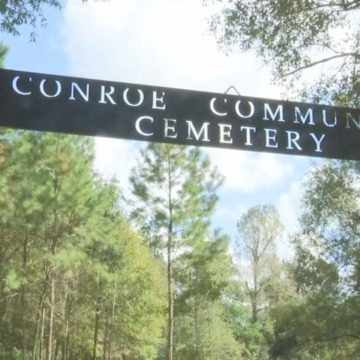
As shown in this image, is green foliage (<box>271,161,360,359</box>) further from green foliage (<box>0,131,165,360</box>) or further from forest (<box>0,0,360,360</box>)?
green foliage (<box>0,131,165,360</box>)

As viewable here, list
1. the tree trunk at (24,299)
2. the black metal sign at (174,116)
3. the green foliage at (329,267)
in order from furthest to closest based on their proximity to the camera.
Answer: the tree trunk at (24,299) → the green foliage at (329,267) → the black metal sign at (174,116)

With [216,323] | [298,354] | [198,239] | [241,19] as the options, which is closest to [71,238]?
[198,239]

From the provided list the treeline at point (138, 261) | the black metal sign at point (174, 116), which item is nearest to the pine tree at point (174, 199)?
the treeline at point (138, 261)

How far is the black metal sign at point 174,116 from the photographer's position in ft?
11.0

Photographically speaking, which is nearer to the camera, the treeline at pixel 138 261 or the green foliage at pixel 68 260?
the treeline at pixel 138 261

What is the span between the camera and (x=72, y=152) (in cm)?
1628

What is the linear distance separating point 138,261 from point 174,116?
1705 cm

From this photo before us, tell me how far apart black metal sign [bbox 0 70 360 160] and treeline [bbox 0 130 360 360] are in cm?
875

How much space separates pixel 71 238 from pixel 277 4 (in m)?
12.1

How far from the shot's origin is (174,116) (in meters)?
3.47

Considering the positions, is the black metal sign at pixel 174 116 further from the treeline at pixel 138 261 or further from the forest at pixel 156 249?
the treeline at pixel 138 261

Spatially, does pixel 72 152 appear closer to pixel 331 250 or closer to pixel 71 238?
pixel 71 238

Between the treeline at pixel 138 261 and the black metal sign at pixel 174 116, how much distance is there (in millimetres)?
8753

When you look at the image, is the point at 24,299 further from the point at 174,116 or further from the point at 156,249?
the point at 174,116
